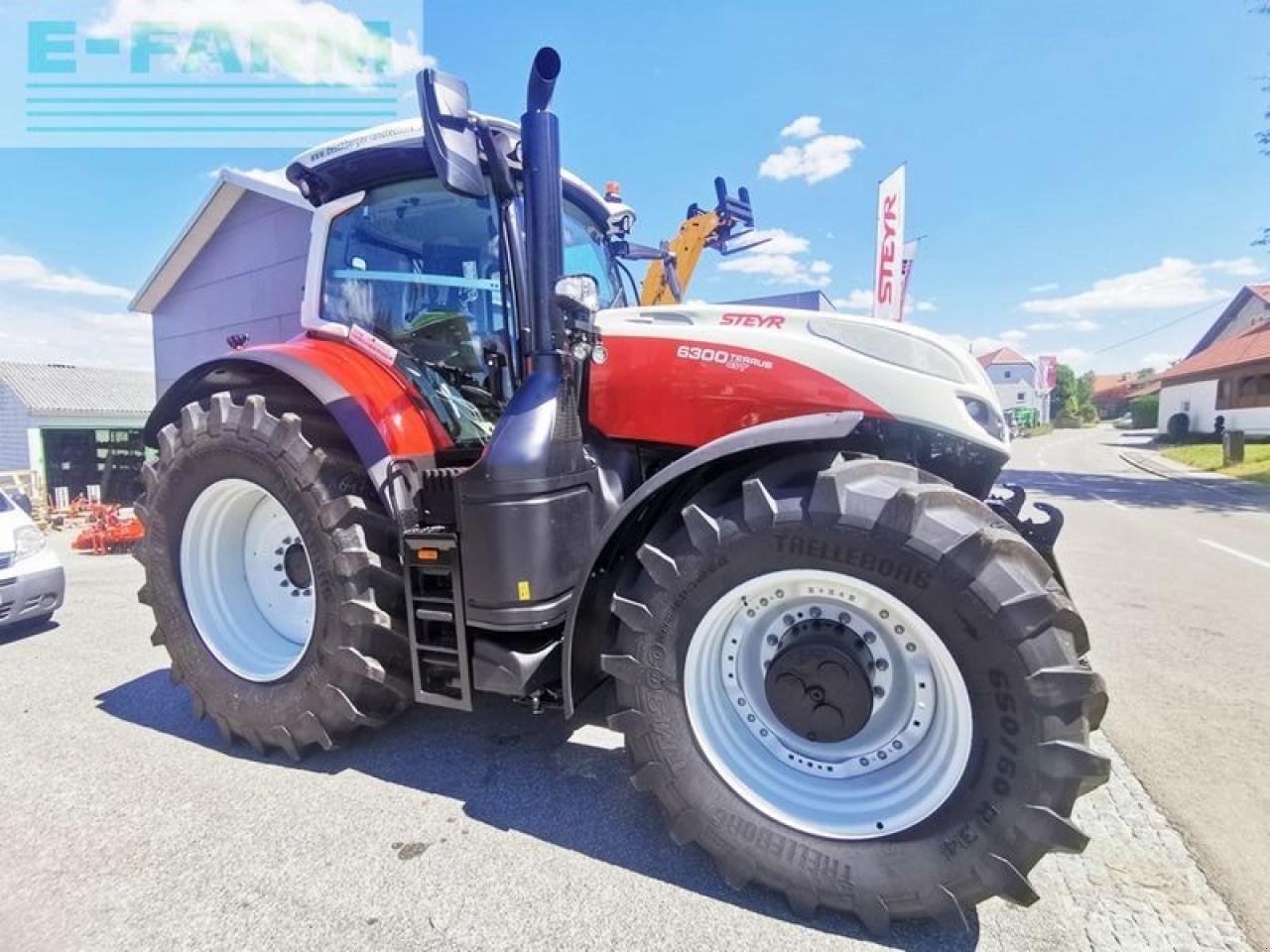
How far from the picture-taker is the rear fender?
275 centimetres

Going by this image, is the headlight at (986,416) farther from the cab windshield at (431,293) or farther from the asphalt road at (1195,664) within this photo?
the cab windshield at (431,293)

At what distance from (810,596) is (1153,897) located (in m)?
1.46

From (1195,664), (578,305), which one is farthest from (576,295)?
(1195,664)

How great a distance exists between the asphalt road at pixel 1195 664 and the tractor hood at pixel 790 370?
1.77 meters

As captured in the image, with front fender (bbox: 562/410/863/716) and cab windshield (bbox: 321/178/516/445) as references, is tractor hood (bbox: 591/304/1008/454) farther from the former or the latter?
cab windshield (bbox: 321/178/516/445)

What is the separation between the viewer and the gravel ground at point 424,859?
194cm

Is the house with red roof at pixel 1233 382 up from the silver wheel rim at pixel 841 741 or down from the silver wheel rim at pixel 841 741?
up

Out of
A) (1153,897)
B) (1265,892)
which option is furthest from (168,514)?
(1265,892)

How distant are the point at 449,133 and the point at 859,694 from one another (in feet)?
8.07

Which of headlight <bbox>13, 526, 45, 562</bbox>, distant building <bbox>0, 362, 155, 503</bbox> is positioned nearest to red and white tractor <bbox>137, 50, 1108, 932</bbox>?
headlight <bbox>13, 526, 45, 562</bbox>

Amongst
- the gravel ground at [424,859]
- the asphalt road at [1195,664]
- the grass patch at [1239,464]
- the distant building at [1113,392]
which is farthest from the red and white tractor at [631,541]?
the distant building at [1113,392]

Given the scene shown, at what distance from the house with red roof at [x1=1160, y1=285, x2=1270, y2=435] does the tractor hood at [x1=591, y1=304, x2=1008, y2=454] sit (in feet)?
105

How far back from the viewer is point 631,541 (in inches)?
97.2

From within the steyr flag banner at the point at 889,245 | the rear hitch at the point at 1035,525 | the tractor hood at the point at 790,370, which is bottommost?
the rear hitch at the point at 1035,525
